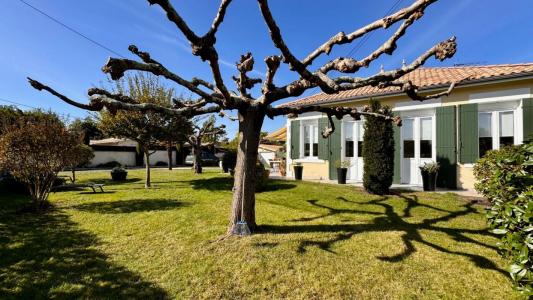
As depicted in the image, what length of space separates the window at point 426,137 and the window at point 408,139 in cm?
30

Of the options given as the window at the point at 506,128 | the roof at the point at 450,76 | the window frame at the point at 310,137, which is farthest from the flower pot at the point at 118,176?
the window at the point at 506,128

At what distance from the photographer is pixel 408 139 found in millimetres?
10055

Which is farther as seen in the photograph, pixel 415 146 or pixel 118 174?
pixel 118 174

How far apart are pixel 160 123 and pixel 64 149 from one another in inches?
183

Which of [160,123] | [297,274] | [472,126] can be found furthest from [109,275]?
[472,126]

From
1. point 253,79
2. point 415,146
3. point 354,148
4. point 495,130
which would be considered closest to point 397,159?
point 415,146

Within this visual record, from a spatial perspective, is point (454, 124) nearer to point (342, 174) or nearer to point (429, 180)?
point (429, 180)

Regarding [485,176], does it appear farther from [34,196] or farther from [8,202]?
[8,202]

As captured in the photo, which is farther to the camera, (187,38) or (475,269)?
(475,269)

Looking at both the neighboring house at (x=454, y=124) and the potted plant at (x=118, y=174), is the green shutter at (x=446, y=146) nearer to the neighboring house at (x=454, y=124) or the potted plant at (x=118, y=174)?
the neighboring house at (x=454, y=124)

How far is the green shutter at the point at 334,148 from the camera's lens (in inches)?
452

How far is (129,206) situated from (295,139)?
8100 mm

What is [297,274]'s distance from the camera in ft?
10.9

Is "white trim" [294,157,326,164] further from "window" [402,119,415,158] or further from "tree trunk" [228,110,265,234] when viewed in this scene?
"tree trunk" [228,110,265,234]
